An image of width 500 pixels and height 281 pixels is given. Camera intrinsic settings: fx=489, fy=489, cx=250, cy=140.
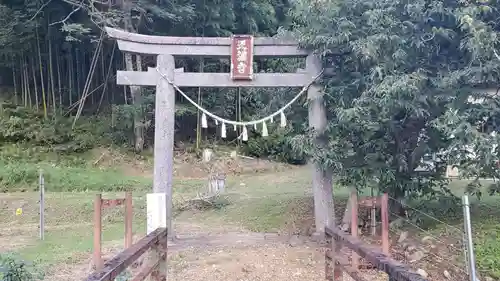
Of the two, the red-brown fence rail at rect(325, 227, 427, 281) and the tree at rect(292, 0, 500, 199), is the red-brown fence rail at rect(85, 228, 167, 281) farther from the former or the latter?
the tree at rect(292, 0, 500, 199)

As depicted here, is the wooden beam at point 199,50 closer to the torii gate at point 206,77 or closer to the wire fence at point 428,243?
the torii gate at point 206,77

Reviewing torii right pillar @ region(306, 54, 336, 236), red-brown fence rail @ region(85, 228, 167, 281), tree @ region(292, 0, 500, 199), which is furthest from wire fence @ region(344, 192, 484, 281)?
red-brown fence rail @ region(85, 228, 167, 281)

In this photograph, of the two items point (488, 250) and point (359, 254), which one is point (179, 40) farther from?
point (488, 250)

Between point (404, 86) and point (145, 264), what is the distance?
11.3 ft

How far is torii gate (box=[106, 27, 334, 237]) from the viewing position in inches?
281

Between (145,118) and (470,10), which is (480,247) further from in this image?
(145,118)

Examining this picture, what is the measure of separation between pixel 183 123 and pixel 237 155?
2306 millimetres

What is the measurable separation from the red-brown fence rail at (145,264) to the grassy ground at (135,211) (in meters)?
2.65

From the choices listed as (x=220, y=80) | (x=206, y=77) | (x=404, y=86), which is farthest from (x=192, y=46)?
(x=404, y=86)

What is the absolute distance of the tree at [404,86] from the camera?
5629 mm

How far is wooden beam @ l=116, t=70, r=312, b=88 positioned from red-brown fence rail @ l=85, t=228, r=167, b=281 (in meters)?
3.41

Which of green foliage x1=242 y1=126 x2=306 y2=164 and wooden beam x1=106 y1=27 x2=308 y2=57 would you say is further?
green foliage x1=242 y1=126 x2=306 y2=164

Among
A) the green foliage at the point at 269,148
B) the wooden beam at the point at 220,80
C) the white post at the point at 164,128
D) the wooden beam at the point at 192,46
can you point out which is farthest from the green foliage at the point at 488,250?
the green foliage at the point at 269,148

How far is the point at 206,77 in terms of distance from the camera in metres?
7.33
